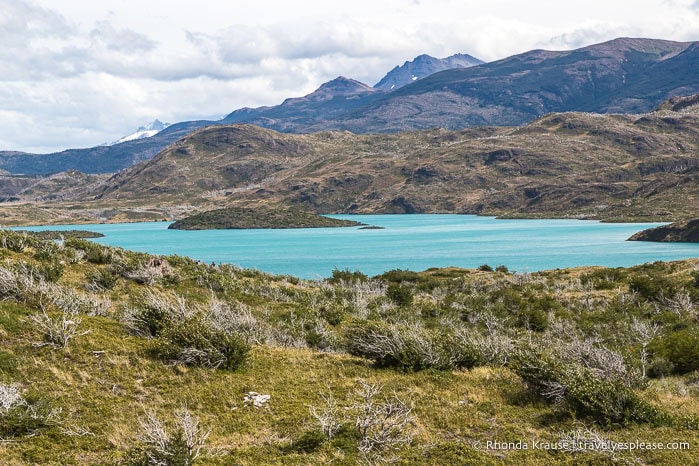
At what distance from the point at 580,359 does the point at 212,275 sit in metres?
25.3

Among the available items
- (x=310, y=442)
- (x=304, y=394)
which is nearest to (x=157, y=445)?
(x=310, y=442)

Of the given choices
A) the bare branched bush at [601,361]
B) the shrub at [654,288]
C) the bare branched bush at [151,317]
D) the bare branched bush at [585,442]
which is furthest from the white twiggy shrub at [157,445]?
the shrub at [654,288]

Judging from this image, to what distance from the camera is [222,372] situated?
1466 centimetres

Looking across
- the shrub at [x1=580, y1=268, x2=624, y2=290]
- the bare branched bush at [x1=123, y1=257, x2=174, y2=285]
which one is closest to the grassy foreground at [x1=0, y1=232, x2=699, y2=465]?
the bare branched bush at [x1=123, y1=257, x2=174, y2=285]

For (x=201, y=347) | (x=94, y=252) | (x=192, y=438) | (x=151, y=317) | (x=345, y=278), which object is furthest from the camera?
(x=345, y=278)

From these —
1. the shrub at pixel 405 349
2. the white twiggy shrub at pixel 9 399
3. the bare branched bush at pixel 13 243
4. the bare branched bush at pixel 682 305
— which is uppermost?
the bare branched bush at pixel 13 243

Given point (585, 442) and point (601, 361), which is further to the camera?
point (601, 361)

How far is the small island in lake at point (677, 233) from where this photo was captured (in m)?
125

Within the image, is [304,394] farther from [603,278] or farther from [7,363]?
[603,278]

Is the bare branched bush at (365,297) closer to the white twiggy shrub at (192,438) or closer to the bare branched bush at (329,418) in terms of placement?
the bare branched bush at (329,418)

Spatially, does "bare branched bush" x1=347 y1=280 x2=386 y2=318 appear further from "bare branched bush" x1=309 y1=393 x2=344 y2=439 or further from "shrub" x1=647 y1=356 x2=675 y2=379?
"bare branched bush" x1=309 y1=393 x2=344 y2=439

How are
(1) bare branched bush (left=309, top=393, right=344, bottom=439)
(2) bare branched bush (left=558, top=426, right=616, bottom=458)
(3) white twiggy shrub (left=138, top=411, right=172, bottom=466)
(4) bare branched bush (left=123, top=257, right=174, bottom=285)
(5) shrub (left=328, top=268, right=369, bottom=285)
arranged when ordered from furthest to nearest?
(5) shrub (left=328, top=268, right=369, bottom=285)
(4) bare branched bush (left=123, top=257, right=174, bottom=285)
(1) bare branched bush (left=309, top=393, right=344, bottom=439)
(2) bare branched bush (left=558, top=426, right=616, bottom=458)
(3) white twiggy shrub (left=138, top=411, right=172, bottom=466)

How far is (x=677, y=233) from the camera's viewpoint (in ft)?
421

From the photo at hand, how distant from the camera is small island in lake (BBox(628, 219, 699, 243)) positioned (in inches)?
4924
